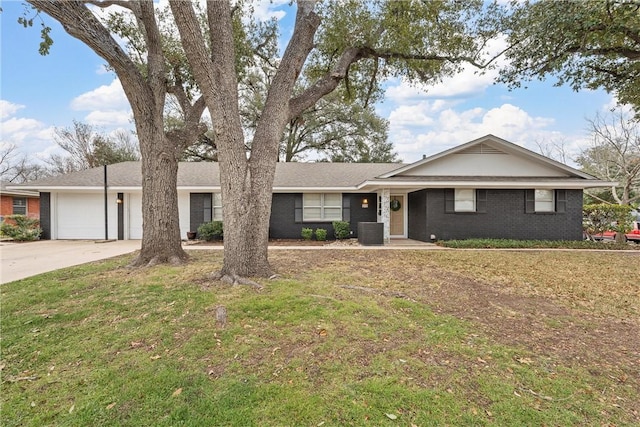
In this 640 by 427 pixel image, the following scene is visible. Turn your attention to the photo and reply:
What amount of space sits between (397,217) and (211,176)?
9527 millimetres

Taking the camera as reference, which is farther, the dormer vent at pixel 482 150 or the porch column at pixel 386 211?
the dormer vent at pixel 482 150

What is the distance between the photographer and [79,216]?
14273mm

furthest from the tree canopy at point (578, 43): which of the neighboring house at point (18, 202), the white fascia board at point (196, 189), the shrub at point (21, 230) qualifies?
the neighboring house at point (18, 202)

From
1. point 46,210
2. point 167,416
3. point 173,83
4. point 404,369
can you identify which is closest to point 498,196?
point 404,369

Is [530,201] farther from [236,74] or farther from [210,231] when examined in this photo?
[210,231]

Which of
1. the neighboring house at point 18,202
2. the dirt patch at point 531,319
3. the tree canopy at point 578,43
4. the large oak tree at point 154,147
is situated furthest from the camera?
the neighboring house at point 18,202

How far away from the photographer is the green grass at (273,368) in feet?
7.59

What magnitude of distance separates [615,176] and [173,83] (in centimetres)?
2523

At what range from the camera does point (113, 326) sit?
3.81 m

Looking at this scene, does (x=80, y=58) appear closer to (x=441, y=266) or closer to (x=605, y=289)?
(x=441, y=266)

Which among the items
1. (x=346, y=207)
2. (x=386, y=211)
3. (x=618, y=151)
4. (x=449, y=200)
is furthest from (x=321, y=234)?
(x=618, y=151)

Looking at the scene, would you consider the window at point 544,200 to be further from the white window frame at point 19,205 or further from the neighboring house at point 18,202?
the white window frame at point 19,205

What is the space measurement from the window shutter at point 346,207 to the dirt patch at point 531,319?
7.09 meters

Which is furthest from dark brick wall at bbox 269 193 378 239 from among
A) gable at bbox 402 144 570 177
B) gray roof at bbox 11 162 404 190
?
gable at bbox 402 144 570 177
